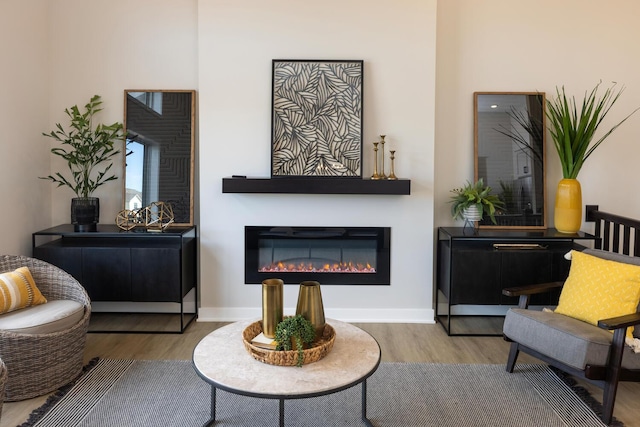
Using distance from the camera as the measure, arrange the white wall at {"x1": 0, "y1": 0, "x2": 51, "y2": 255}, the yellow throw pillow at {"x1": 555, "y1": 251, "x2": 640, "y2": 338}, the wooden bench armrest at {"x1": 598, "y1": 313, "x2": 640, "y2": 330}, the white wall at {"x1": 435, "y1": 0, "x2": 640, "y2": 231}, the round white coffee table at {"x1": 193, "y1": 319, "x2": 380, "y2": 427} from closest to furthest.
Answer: the round white coffee table at {"x1": 193, "y1": 319, "x2": 380, "y2": 427}
the wooden bench armrest at {"x1": 598, "y1": 313, "x2": 640, "y2": 330}
the yellow throw pillow at {"x1": 555, "y1": 251, "x2": 640, "y2": 338}
the white wall at {"x1": 0, "y1": 0, "x2": 51, "y2": 255}
the white wall at {"x1": 435, "y1": 0, "x2": 640, "y2": 231}

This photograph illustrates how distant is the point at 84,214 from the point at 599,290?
3557 mm

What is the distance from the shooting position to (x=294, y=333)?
7.49 ft

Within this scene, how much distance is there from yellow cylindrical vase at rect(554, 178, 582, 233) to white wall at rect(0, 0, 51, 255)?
4.07m

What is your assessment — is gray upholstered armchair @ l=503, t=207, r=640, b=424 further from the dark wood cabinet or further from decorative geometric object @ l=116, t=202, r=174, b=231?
decorative geometric object @ l=116, t=202, r=174, b=231

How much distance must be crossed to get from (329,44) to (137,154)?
180 centimetres

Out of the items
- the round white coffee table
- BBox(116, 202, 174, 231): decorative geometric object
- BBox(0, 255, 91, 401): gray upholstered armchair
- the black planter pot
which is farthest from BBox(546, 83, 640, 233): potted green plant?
the black planter pot

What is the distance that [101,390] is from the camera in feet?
9.52

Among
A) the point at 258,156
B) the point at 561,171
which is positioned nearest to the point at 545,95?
the point at 561,171

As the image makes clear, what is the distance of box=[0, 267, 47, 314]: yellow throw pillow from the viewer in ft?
9.32

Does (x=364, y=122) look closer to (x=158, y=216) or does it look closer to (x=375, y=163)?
(x=375, y=163)

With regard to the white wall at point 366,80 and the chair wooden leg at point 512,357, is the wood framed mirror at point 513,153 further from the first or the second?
the chair wooden leg at point 512,357

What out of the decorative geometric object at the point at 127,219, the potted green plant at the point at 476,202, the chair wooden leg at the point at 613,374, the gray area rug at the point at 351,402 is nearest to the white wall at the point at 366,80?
the potted green plant at the point at 476,202

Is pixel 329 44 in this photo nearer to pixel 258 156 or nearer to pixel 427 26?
pixel 427 26

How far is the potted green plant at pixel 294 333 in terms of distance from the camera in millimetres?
2271
